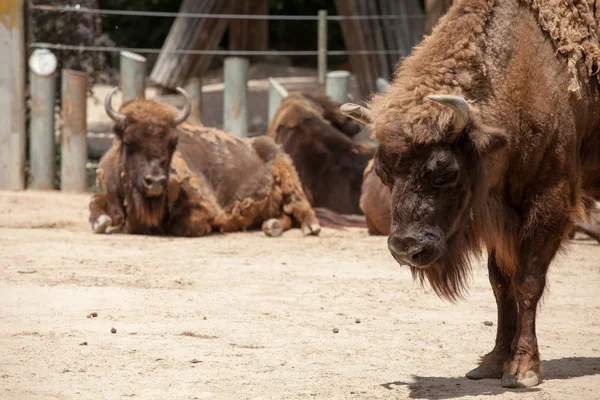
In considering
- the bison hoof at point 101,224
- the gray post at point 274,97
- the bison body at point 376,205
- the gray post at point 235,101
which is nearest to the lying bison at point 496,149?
the bison body at point 376,205

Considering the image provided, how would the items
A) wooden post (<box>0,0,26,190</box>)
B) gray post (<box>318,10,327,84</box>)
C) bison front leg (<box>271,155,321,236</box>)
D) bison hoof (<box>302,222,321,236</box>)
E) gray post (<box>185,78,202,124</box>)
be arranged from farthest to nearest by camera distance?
1. gray post (<box>318,10,327,84</box>)
2. gray post (<box>185,78,202,124</box>)
3. wooden post (<box>0,0,26,190</box>)
4. bison front leg (<box>271,155,321,236</box>)
5. bison hoof (<box>302,222,321,236</box>)

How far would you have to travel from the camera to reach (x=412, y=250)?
4520 mm

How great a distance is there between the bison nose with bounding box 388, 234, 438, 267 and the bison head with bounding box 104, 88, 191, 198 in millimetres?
5448

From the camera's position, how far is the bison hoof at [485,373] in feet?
16.3

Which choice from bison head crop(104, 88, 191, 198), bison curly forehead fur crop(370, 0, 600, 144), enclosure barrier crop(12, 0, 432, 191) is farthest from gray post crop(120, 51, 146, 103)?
bison curly forehead fur crop(370, 0, 600, 144)

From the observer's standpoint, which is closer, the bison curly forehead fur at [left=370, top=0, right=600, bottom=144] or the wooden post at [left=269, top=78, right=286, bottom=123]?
the bison curly forehead fur at [left=370, top=0, right=600, bottom=144]

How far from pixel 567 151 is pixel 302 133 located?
7112 mm

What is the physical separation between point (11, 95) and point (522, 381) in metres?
8.80

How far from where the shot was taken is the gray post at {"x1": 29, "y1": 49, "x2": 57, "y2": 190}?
39.6 feet

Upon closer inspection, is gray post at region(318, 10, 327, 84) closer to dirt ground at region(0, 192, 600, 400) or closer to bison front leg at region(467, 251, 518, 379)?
dirt ground at region(0, 192, 600, 400)

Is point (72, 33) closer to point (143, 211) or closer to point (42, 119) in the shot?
point (42, 119)

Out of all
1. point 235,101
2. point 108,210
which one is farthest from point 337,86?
point 108,210

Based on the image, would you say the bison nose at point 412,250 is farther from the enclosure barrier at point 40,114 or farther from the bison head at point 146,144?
the enclosure barrier at point 40,114

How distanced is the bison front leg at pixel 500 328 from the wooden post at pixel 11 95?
8.13 meters
